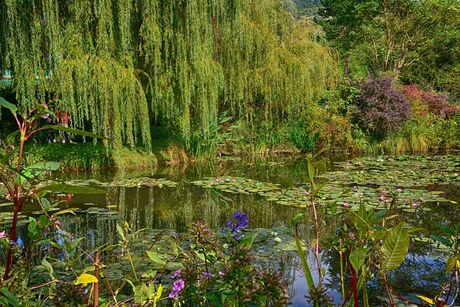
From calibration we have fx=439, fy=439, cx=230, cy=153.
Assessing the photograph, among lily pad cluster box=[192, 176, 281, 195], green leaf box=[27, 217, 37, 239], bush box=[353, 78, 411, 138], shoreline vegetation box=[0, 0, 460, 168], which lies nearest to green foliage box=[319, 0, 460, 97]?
shoreline vegetation box=[0, 0, 460, 168]

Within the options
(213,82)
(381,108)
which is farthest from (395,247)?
(381,108)

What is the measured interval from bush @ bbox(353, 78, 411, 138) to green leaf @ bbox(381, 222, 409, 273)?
411 inches

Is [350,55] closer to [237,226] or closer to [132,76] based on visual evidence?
[132,76]

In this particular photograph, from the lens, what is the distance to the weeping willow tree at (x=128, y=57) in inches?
252

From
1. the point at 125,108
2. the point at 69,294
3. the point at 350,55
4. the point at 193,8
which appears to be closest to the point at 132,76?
the point at 125,108

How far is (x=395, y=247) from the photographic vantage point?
3.56 feet

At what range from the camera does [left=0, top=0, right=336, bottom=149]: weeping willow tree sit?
6.39 metres

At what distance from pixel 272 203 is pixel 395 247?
4.45m

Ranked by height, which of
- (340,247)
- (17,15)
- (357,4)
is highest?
(357,4)

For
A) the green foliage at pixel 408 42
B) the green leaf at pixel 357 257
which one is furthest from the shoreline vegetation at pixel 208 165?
the green foliage at pixel 408 42

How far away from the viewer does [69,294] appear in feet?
3.14

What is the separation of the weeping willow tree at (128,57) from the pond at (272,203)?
0.97 m

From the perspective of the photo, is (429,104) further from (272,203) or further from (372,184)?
(272,203)

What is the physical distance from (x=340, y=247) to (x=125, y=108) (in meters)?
6.29
